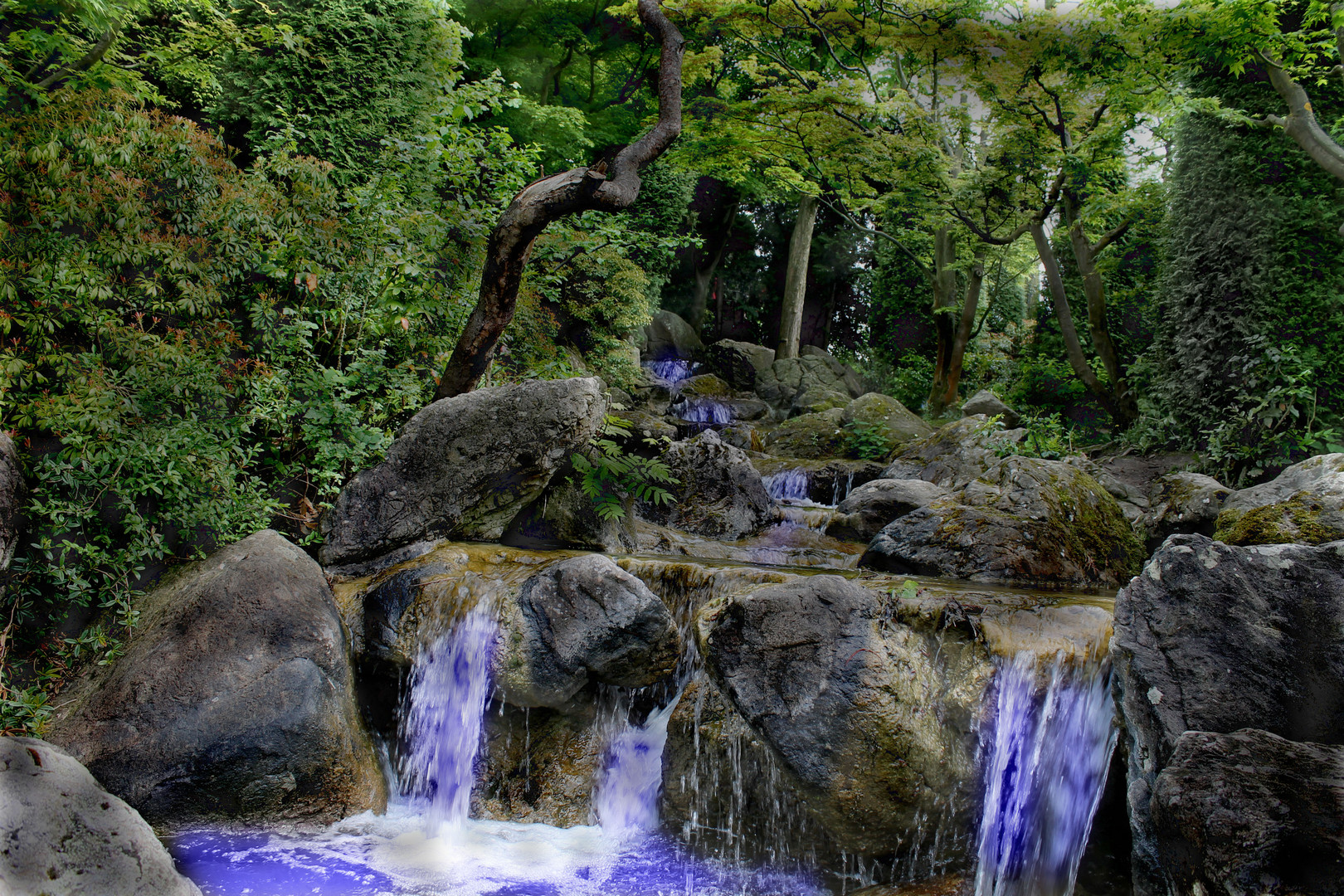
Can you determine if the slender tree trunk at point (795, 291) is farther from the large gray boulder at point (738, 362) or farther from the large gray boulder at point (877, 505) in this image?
the large gray boulder at point (877, 505)

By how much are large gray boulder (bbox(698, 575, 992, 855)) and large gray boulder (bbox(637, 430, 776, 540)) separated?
12.5 ft

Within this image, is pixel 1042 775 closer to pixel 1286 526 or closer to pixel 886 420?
pixel 1286 526

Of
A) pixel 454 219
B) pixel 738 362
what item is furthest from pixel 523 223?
pixel 738 362

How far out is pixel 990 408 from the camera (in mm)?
13336

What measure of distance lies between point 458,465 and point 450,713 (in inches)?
82.8

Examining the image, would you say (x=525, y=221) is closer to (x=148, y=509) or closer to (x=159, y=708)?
(x=148, y=509)

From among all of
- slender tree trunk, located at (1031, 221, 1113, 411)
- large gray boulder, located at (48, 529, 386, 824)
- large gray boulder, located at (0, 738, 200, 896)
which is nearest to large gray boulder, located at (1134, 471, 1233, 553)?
slender tree trunk, located at (1031, 221, 1113, 411)

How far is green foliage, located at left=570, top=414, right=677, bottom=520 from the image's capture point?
6.51 meters

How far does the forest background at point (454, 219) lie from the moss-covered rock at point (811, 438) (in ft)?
10.8

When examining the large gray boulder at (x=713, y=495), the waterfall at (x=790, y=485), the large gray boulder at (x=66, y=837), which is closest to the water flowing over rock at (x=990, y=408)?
the waterfall at (x=790, y=485)

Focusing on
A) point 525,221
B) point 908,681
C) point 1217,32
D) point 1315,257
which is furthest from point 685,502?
point 1315,257

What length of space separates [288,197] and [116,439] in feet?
9.40

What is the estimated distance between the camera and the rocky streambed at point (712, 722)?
10.5ft

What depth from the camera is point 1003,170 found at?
1037 cm
